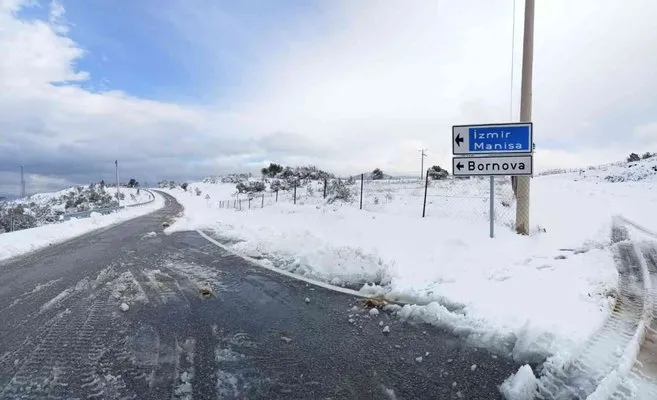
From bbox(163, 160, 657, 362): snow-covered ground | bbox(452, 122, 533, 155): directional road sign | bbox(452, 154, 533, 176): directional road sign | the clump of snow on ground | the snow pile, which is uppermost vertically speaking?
bbox(452, 122, 533, 155): directional road sign

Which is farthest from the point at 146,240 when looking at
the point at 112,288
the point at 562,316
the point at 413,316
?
the point at 562,316

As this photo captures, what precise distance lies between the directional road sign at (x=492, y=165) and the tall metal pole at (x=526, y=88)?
0.80 metres

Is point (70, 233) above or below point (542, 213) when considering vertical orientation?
below

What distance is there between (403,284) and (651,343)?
3.21 meters

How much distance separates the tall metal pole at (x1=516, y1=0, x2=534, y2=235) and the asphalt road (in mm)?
6656

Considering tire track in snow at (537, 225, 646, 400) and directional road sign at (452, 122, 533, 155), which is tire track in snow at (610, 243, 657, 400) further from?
directional road sign at (452, 122, 533, 155)

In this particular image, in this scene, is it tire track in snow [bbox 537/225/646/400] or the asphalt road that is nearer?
tire track in snow [bbox 537/225/646/400]

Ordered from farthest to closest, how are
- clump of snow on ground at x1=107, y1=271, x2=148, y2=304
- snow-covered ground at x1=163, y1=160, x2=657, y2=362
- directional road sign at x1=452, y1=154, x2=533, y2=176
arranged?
directional road sign at x1=452, y1=154, x2=533, y2=176
clump of snow on ground at x1=107, y1=271, x2=148, y2=304
snow-covered ground at x1=163, y1=160, x2=657, y2=362

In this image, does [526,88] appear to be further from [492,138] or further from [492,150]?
[492,150]

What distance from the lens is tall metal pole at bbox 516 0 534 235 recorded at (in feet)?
34.8

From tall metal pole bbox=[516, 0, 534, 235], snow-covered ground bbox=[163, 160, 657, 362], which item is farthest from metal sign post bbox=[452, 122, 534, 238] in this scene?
snow-covered ground bbox=[163, 160, 657, 362]

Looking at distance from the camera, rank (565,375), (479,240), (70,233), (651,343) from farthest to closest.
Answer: (70,233) → (479,240) → (651,343) → (565,375)

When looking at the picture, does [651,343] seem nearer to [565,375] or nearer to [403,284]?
[565,375]

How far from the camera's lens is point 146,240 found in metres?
14.0
